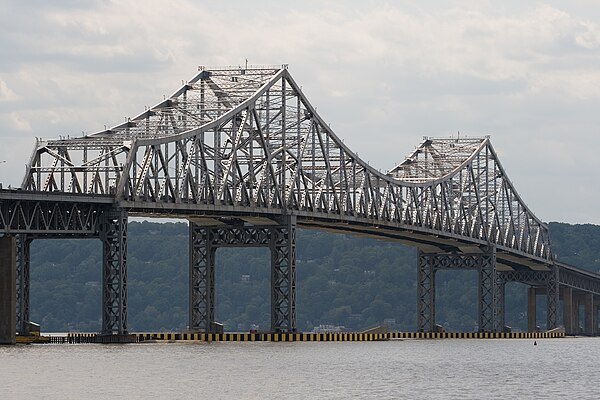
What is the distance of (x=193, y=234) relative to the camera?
155 meters

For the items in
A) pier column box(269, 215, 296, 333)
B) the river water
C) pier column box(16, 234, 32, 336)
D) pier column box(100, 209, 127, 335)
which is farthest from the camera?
pier column box(269, 215, 296, 333)

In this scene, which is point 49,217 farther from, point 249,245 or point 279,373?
point 249,245

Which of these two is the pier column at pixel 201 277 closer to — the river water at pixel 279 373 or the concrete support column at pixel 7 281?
the river water at pixel 279 373

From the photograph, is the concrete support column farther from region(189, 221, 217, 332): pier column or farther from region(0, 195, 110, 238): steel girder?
region(189, 221, 217, 332): pier column

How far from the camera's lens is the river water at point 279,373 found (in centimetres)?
8562

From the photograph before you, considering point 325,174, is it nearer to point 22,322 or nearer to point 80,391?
point 22,322

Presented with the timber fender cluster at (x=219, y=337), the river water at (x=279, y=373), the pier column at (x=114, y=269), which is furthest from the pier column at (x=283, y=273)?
the pier column at (x=114, y=269)

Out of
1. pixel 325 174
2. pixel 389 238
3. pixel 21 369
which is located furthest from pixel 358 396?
pixel 389 238

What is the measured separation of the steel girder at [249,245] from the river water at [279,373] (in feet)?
42.3

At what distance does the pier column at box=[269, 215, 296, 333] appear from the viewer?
150 m

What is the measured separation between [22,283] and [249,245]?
27015 mm

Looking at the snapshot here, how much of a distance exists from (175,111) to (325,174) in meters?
22.3

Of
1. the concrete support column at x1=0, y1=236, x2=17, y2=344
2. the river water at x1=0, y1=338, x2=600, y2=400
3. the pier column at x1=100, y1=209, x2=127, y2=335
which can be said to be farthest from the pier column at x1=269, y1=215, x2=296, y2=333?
the concrete support column at x1=0, y1=236, x2=17, y2=344

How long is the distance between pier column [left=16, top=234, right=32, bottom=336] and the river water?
534cm
